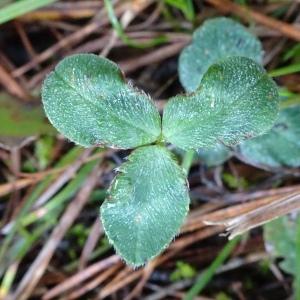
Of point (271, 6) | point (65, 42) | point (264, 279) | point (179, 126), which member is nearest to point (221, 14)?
point (271, 6)

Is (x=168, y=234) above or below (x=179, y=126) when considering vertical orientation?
below

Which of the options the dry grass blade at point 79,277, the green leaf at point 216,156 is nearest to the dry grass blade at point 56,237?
the dry grass blade at point 79,277

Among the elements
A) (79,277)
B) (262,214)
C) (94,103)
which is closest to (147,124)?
(94,103)

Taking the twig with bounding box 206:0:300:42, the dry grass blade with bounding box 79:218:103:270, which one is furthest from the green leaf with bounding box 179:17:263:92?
the dry grass blade with bounding box 79:218:103:270

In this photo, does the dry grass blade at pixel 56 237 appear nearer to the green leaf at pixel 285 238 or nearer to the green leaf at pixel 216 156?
the green leaf at pixel 216 156

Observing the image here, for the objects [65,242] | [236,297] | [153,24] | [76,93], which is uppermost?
[76,93]

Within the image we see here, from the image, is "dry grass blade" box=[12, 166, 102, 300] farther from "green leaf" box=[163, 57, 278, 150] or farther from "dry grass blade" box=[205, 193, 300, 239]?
→ "green leaf" box=[163, 57, 278, 150]

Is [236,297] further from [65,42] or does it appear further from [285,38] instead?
[65,42]
